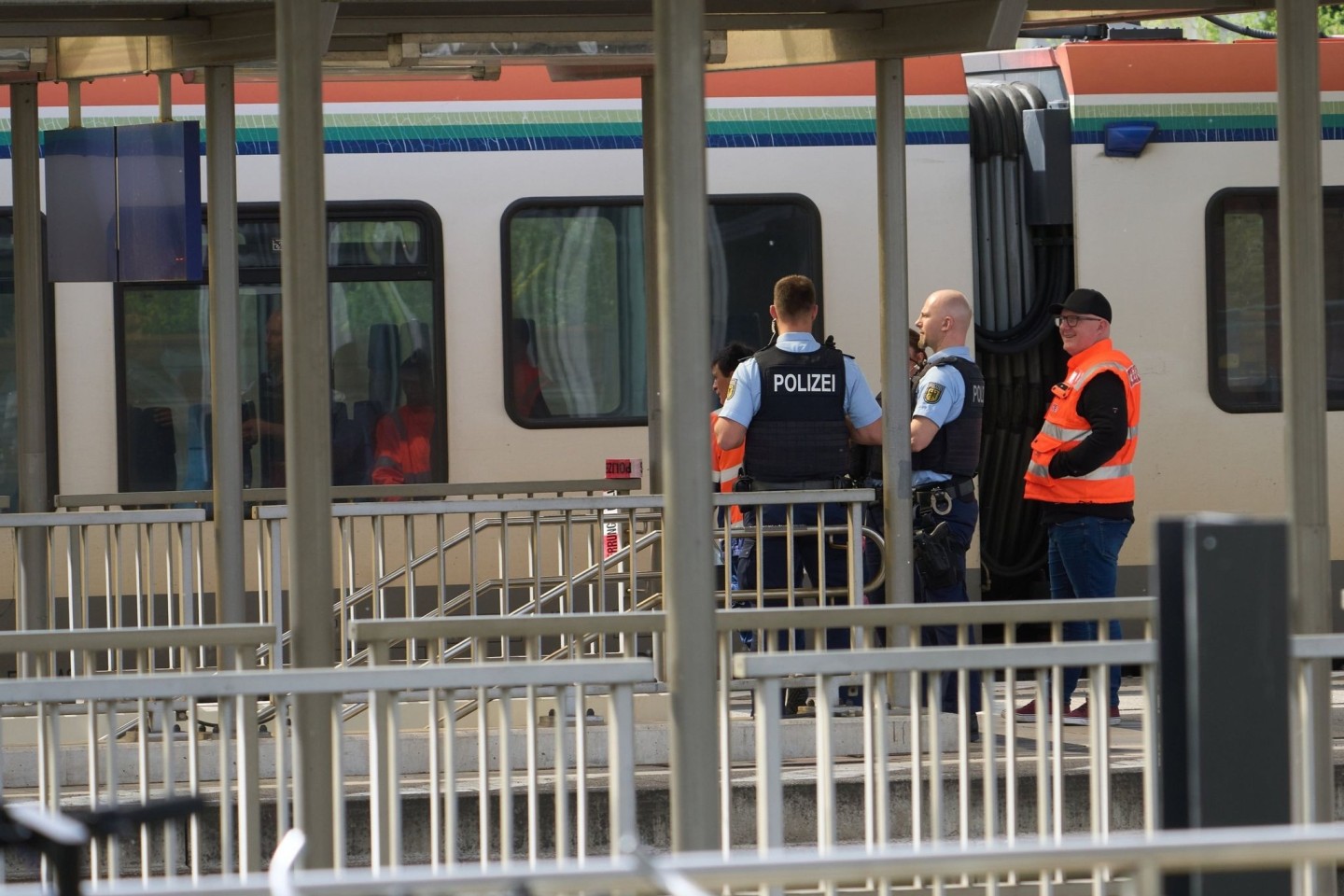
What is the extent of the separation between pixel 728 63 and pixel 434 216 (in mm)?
2040

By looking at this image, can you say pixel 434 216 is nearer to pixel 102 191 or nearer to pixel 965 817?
pixel 102 191

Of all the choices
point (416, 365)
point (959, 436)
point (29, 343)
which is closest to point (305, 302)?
point (29, 343)

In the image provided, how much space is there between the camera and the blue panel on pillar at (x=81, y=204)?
6.96 m

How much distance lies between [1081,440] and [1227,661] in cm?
452

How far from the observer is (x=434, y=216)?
8.86 m

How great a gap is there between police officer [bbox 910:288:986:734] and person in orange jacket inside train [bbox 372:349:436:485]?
2.74 metres

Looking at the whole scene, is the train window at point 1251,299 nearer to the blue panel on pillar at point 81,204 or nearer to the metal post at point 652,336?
the metal post at point 652,336

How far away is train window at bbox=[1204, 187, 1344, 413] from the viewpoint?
30.1 ft

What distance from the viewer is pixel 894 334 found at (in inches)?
258

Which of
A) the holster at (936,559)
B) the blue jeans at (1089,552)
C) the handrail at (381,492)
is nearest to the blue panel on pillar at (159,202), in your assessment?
the handrail at (381,492)

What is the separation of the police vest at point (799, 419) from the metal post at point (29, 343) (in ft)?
9.09

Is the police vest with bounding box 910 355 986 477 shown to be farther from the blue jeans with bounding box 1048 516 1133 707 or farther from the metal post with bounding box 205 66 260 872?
the metal post with bounding box 205 66 260 872

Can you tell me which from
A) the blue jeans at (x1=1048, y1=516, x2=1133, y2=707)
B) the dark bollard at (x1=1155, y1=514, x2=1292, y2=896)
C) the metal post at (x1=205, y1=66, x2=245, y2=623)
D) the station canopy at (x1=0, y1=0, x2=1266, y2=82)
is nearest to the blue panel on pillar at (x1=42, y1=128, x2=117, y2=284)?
the station canopy at (x1=0, y1=0, x2=1266, y2=82)

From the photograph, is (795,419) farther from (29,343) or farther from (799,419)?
(29,343)
